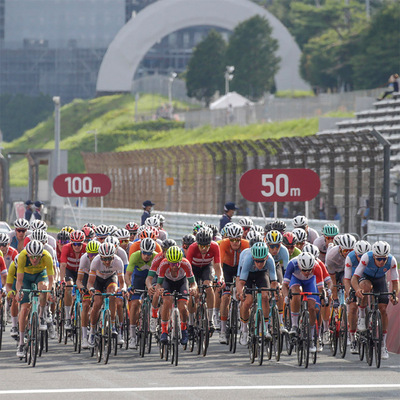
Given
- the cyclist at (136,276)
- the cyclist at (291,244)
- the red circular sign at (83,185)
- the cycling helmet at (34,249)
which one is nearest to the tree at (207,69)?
the red circular sign at (83,185)

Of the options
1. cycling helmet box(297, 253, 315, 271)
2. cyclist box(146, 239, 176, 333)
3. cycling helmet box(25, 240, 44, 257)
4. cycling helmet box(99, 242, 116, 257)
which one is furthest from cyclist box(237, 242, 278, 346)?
cycling helmet box(25, 240, 44, 257)

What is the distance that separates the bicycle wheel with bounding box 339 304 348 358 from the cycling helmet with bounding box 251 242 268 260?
51.9 inches

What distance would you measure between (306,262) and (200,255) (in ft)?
7.71

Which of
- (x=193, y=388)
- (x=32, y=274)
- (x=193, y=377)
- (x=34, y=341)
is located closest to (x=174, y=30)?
(x=32, y=274)

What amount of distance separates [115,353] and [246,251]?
2068 mm

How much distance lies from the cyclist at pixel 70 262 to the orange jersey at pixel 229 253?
1.92 metres

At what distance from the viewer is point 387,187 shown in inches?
1000

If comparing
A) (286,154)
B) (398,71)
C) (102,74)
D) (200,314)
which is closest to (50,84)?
(102,74)

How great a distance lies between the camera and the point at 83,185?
97.4 ft

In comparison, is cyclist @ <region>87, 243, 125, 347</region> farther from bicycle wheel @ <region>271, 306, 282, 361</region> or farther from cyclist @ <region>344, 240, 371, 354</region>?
cyclist @ <region>344, 240, 371, 354</region>

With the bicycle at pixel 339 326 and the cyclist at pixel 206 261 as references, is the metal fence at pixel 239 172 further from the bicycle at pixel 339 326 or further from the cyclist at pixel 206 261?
the bicycle at pixel 339 326

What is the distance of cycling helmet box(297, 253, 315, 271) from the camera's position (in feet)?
45.7

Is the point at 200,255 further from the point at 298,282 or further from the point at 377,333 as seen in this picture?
the point at 377,333

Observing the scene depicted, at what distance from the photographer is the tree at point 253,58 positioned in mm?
104125
